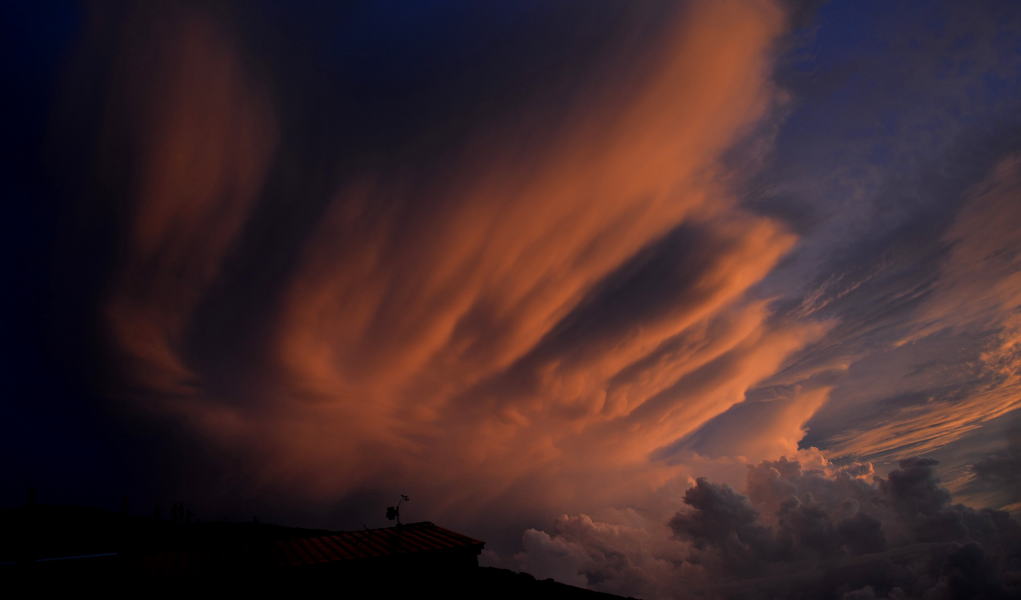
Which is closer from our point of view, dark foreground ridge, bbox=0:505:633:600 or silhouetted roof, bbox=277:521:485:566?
dark foreground ridge, bbox=0:505:633:600

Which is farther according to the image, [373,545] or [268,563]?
[373,545]

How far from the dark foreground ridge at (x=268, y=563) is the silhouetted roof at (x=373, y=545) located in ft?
0.18

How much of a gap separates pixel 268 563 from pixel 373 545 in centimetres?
553

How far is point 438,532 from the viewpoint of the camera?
31.8m

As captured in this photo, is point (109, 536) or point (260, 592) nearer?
point (260, 592)

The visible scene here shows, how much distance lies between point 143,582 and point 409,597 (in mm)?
12451

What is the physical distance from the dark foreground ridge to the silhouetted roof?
5 cm

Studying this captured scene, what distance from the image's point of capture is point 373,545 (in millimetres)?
28438

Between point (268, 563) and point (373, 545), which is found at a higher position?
point (373, 545)

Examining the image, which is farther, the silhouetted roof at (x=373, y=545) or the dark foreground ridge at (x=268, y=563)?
the silhouetted roof at (x=373, y=545)

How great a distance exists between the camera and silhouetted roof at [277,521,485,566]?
26.6 metres

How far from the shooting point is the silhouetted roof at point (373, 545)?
26.6 metres

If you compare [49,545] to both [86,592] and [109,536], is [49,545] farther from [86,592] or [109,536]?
[86,592]

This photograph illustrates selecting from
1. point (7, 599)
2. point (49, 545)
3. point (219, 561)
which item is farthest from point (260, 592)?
point (49, 545)
